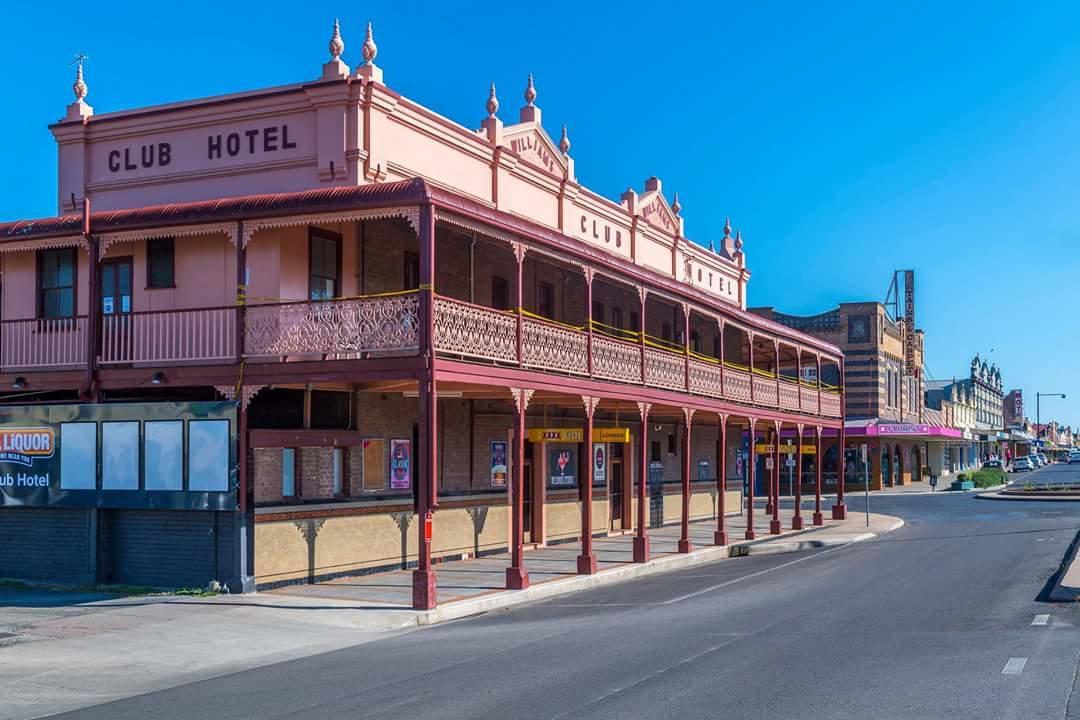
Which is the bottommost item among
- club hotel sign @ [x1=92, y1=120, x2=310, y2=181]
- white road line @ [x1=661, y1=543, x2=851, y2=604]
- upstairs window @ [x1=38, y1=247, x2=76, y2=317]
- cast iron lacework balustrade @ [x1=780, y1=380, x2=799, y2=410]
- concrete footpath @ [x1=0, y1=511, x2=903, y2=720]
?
white road line @ [x1=661, y1=543, x2=851, y2=604]

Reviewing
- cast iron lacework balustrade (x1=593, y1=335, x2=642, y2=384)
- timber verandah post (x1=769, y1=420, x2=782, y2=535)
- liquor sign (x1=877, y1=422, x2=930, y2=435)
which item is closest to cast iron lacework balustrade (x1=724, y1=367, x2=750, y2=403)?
timber verandah post (x1=769, y1=420, x2=782, y2=535)

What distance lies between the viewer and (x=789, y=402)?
35062 millimetres

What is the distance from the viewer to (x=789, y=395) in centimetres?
3512

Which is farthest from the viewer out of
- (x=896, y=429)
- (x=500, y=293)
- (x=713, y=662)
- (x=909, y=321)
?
(x=909, y=321)

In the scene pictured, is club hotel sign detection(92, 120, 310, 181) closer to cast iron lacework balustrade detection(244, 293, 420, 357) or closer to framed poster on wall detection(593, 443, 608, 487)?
cast iron lacework balustrade detection(244, 293, 420, 357)

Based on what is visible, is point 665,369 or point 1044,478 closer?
point 665,369

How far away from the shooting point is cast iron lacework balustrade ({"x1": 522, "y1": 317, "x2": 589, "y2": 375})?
20188 millimetres

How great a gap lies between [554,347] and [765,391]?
13.5 meters

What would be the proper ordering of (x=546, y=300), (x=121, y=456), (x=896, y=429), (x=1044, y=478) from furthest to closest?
(x=1044, y=478)
(x=896, y=429)
(x=546, y=300)
(x=121, y=456)

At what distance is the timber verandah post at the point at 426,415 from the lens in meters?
16.6

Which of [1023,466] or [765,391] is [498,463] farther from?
[1023,466]

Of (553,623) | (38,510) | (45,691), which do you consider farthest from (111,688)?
(38,510)

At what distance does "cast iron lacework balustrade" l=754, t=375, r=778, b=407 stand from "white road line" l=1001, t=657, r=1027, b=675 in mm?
20540

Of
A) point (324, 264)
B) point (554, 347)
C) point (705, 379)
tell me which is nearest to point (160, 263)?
point (324, 264)
